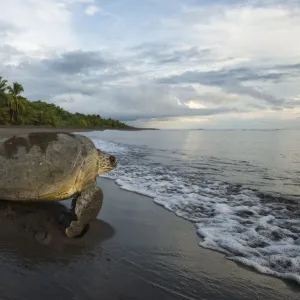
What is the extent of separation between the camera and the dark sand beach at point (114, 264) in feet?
9.82

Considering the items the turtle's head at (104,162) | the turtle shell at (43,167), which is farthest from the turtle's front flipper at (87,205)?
the turtle's head at (104,162)

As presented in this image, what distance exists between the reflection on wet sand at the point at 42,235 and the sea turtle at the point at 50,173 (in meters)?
0.24

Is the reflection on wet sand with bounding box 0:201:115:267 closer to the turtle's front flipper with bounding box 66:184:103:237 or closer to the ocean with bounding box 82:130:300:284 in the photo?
the turtle's front flipper with bounding box 66:184:103:237

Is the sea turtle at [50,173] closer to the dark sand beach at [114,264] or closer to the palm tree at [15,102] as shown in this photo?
the dark sand beach at [114,264]

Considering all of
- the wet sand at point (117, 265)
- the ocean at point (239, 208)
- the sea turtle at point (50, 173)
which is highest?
the sea turtle at point (50, 173)

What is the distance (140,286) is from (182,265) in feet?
2.32

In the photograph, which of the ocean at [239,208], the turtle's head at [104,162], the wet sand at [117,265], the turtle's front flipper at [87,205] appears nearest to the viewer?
the wet sand at [117,265]

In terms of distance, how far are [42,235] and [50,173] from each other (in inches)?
39.6

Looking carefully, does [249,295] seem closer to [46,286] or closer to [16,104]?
[46,286]

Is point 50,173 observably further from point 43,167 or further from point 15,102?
point 15,102

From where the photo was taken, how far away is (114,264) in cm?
356

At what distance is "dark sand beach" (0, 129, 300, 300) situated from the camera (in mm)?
2992

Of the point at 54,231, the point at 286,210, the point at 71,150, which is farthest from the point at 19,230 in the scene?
the point at 286,210

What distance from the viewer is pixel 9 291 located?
9.33ft
